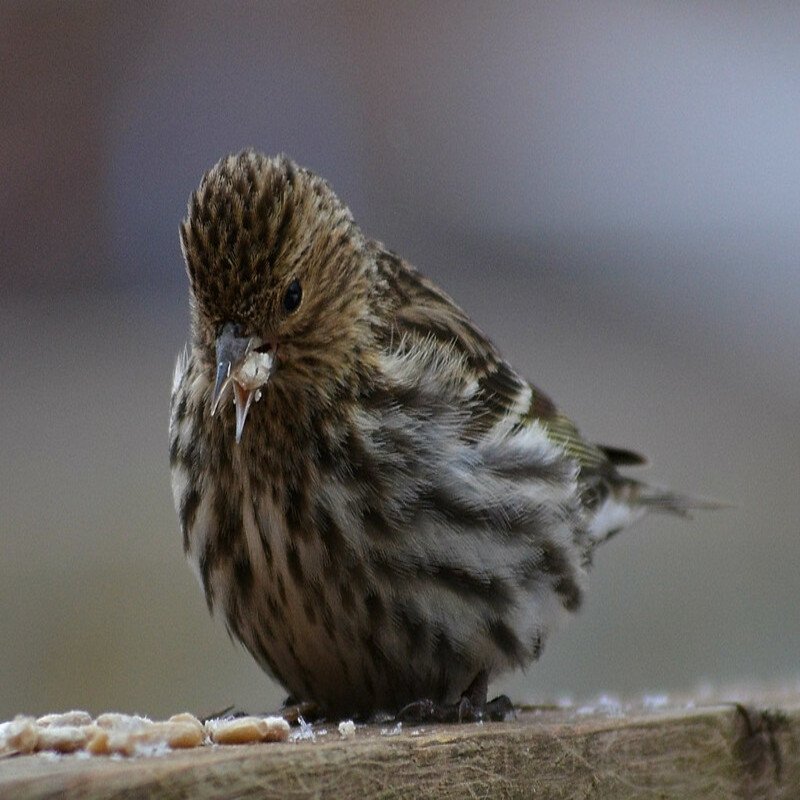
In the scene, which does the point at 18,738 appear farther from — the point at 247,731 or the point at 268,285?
the point at 268,285

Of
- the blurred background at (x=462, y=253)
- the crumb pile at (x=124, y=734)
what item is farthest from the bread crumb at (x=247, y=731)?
the blurred background at (x=462, y=253)

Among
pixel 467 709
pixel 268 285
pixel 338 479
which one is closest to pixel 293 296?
pixel 268 285

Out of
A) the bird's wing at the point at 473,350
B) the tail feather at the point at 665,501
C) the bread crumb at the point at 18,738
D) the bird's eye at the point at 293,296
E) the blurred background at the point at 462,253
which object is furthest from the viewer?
the blurred background at the point at 462,253

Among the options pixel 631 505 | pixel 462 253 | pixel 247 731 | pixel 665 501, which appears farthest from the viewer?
pixel 462 253

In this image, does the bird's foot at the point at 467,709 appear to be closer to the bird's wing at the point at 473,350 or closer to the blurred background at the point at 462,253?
the bird's wing at the point at 473,350

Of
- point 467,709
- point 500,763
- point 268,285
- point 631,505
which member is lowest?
point 500,763

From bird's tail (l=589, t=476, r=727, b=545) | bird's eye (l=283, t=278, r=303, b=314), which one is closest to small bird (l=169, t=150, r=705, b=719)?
bird's eye (l=283, t=278, r=303, b=314)
